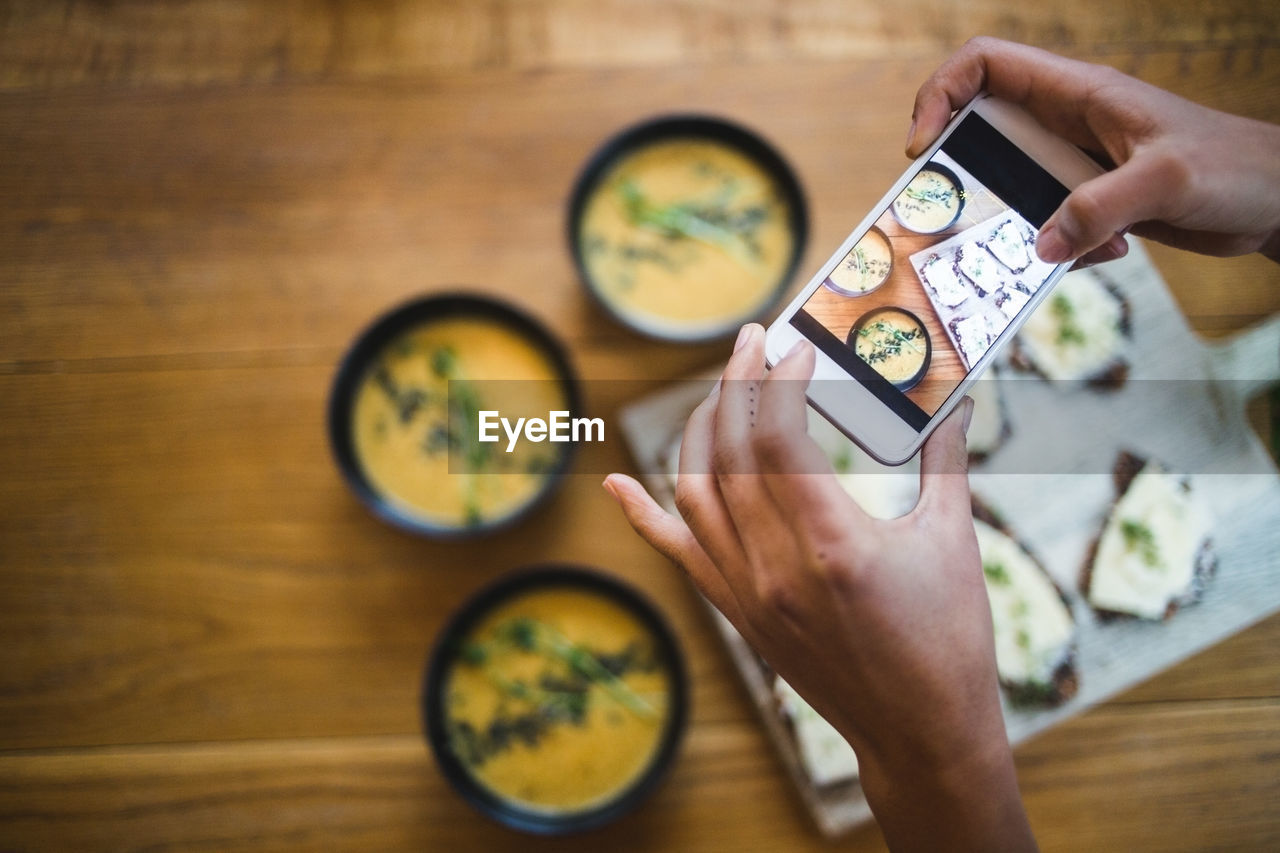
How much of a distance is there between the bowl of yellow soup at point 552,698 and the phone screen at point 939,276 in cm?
55

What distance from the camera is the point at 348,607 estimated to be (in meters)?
1.33

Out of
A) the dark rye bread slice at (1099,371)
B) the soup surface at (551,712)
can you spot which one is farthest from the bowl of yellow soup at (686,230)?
the soup surface at (551,712)

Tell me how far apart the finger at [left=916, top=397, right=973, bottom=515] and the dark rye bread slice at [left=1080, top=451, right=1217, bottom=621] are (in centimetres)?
59

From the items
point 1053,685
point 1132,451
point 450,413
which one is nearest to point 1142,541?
point 1132,451

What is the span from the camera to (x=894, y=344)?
3.03 ft

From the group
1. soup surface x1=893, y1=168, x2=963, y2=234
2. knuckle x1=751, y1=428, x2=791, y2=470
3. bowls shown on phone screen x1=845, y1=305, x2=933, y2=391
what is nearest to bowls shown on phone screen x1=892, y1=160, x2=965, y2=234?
soup surface x1=893, y1=168, x2=963, y2=234

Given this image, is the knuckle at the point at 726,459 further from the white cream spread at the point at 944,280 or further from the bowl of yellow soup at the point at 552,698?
the bowl of yellow soup at the point at 552,698

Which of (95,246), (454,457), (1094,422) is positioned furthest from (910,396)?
(95,246)

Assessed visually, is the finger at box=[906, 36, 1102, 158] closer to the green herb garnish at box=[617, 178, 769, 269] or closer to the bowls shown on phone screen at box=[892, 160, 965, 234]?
the bowls shown on phone screen at box=[892, 160, 965, 234]

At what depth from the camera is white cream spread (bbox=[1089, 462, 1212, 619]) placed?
1271 mm

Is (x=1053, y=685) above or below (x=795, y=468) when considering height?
below

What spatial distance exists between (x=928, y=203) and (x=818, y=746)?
0.80 metres

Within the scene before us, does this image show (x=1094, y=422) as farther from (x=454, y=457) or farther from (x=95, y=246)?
(x=95, y=246)

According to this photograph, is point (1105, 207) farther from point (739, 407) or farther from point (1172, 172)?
point (739, 407)
